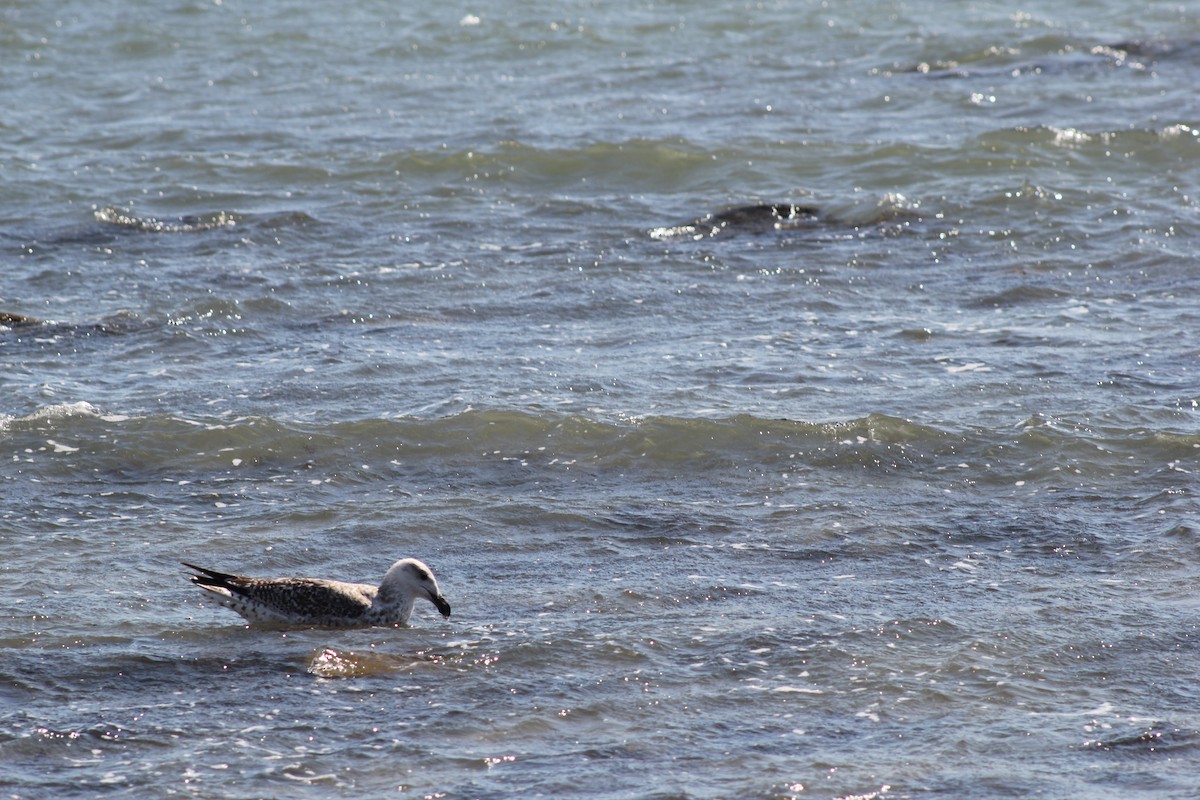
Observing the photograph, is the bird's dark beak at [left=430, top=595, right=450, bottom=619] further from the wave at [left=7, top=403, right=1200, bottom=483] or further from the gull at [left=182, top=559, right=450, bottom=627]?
the wave at [left=7, top=403, right=1200, bottom=483]

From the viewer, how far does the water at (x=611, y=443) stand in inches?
238

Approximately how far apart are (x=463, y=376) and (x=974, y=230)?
5628mm

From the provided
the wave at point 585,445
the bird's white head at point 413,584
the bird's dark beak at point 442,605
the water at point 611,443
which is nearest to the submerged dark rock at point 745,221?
the water at point 611,443

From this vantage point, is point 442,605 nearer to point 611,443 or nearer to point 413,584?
point 413,584

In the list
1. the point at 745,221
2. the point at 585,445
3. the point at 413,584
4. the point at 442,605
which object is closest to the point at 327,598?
the point at 413,584

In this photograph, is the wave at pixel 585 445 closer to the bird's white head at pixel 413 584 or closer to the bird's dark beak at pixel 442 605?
the bird's white head at pixel 413 584

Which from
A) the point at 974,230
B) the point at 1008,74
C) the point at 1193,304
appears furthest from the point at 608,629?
the point at 1008,74

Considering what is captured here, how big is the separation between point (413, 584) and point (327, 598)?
356mm

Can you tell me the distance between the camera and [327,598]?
22.9ft

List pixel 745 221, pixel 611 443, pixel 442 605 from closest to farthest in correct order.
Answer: pixel 442 605, pixel 611 443, pixel 745 221

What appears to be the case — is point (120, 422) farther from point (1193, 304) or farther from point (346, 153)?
point (346, 153)

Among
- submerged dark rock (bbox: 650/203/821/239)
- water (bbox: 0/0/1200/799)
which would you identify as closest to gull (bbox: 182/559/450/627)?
water (bbox: 0/0/1200/799)

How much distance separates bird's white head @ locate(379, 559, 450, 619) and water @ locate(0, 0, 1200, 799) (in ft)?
0.54

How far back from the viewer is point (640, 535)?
318 inches
